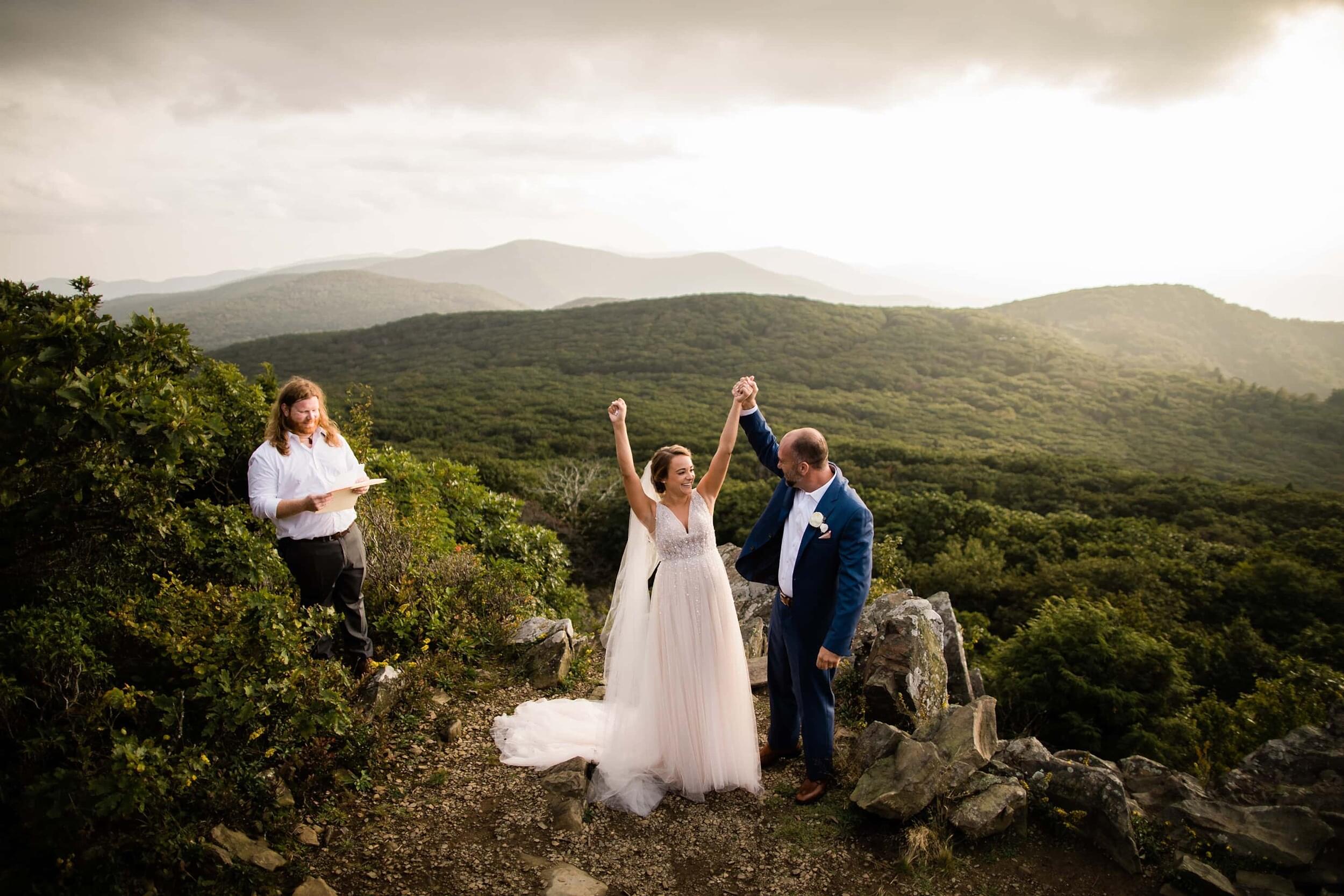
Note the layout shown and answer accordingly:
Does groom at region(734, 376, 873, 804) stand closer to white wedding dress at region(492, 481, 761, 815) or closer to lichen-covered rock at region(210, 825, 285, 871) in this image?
white wedding dress at region(492, 481, 761, 815)

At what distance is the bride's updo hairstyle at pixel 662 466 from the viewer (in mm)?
4500

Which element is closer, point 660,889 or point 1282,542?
point 660,889

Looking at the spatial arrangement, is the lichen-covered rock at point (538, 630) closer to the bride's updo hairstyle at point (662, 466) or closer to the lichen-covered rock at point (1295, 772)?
the bride's updo hairstyle at point (662, 466)

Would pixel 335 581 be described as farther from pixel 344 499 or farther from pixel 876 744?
pixel 876 744

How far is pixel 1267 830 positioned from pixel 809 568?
9.27ft

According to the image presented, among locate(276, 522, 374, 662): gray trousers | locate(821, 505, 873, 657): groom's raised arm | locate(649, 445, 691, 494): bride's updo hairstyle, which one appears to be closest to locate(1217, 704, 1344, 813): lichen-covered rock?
locate(821, 505, 873, 657): groom's raised arm

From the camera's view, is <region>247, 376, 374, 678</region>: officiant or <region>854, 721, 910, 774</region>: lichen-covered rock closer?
<region>247, 376, 374, 678</region>: officiant

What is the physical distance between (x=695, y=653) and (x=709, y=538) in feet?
2.45

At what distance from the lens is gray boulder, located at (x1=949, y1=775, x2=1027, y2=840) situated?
4.04m

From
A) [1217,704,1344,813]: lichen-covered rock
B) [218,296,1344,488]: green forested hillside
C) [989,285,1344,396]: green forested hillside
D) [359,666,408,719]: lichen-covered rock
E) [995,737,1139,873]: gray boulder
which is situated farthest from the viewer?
[989,285,1344,396]: green forested hillside

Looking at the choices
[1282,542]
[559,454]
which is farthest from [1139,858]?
[559,454]

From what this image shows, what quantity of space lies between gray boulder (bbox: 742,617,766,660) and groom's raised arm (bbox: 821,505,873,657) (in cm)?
302

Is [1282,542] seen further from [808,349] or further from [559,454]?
[808,349]

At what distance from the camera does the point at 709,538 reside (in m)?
4.59
